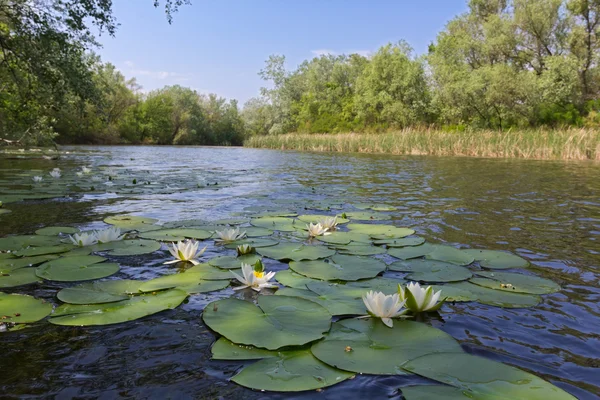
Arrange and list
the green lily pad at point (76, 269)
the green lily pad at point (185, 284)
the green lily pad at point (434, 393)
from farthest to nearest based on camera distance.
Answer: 1. the green lily pad at point (76, 269)
2. the green lily pad at point (185, 284)
3. the green lily pad at point (434, 393)

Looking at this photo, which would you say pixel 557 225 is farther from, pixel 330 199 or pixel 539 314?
pixel 330 199

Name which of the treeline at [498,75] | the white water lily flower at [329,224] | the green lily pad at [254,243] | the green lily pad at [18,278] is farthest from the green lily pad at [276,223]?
the treeline at [498,75]

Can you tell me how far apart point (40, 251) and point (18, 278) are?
0.56 m

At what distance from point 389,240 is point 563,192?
4.74 m

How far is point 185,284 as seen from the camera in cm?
215

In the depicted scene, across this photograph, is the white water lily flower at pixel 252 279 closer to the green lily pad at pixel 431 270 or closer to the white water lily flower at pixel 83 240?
the green lily pad at pixel 431 270

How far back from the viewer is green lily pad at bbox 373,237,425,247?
3.04m

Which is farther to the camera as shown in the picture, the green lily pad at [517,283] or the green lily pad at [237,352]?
the green lily pad at [517,283]

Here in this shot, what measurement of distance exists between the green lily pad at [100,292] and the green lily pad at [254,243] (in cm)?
98

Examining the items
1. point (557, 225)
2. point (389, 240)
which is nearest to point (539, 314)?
point (389, 240)


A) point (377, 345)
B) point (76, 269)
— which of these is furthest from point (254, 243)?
point (377, 345)

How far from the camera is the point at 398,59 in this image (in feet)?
117

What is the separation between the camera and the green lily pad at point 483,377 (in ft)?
3.75

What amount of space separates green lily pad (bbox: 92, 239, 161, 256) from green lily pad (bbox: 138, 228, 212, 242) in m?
0.12
